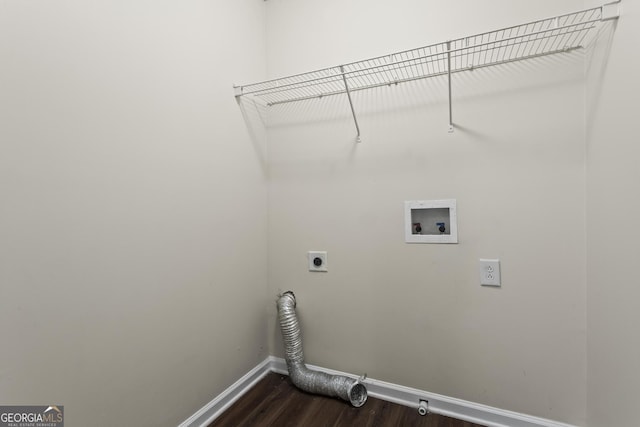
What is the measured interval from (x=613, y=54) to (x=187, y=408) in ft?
7.36

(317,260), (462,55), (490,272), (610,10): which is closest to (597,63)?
(610,10)

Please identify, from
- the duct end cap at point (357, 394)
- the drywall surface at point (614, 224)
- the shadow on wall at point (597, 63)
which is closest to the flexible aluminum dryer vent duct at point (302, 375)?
the duct end cap at point (357, 394)

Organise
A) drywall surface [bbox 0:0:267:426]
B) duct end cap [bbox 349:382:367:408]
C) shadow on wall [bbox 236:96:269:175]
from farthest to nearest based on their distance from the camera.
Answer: shadow on wall [bbox 236:96:269:175], duct end cap [bbox 349:382:367:408], drywall surface [bbox 0:0:267:426]

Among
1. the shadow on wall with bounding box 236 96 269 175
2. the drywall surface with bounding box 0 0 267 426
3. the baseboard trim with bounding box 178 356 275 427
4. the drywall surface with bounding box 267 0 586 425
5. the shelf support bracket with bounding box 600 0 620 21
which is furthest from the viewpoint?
the shadow on wall with bounding box 236 96 269 175

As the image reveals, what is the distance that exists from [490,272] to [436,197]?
434 mm

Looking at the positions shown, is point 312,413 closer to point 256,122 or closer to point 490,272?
point 490,272

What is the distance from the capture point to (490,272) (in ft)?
4.45

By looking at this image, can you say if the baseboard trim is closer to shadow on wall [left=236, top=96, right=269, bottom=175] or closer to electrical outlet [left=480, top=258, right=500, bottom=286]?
shadow on wall [left=236, top=96, right=269, bottom=175]

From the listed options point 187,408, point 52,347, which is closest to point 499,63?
point 52,347

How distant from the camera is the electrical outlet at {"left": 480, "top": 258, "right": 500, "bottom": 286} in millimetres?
1346

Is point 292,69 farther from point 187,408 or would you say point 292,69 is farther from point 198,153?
point 187,408

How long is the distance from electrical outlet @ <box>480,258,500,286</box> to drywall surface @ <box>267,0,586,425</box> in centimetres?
3

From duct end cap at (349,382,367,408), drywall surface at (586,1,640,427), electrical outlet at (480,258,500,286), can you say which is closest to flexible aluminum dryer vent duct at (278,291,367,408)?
duct end cap at (349,382,367,408)

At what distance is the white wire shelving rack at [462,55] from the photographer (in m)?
1.14
